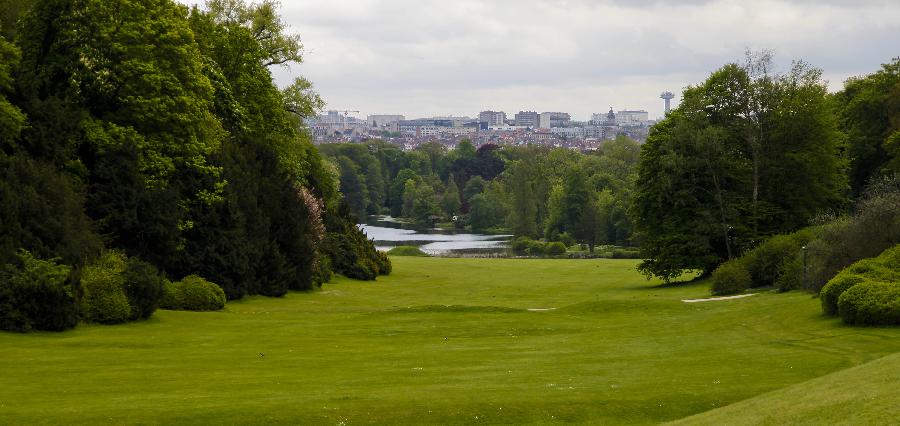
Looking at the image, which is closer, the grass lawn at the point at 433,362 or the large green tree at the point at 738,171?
the grass lawn at the point at 433,362

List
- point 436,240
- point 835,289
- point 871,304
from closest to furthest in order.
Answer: point 871,304 → point 835,289 → point 436,240

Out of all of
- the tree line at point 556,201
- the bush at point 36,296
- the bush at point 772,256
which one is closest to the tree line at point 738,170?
the bush at point 772,256

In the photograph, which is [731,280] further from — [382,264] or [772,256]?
[382,264]

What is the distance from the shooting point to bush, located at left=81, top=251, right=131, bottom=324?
37.1 metres

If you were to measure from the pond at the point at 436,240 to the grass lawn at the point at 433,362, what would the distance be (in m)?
76.7

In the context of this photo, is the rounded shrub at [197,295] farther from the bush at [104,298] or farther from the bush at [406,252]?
the bush at [406,252]

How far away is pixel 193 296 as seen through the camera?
149 ft

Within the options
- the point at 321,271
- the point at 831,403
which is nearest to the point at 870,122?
the point at 321,271

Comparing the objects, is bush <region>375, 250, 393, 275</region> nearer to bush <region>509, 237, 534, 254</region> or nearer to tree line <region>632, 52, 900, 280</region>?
tree line <region>632, 52, 900, 280</region>

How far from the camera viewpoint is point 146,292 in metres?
39.0

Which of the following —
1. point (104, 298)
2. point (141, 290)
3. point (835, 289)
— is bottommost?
point (104, 298)

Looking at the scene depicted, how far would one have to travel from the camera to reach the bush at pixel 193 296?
44969 mm

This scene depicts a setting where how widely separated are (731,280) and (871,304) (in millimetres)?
22967

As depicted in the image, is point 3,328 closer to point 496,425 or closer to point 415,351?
point 415,351
